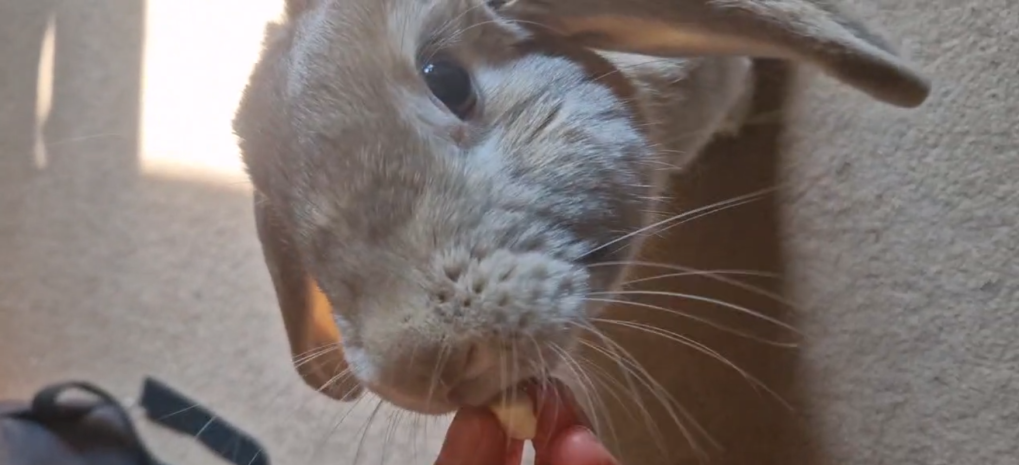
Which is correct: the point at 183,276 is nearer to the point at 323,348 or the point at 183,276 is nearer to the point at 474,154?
the point at 323,348

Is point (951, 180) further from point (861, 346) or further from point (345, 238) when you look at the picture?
point (345, 238)

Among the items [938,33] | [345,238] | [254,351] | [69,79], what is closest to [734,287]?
[938,33]

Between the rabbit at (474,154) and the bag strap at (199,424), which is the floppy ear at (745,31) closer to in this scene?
the rabbit at (474,154)

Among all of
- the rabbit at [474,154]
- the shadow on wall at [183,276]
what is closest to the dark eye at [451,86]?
the rabbit at [474,154]

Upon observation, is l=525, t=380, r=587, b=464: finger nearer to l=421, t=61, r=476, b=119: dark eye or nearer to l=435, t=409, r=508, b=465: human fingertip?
l=435, t=409, r=508, b=465: human fingertip

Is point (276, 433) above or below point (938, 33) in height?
below

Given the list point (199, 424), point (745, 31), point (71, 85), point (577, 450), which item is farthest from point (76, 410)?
point (745, 31)

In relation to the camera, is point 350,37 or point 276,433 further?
point 276,433
